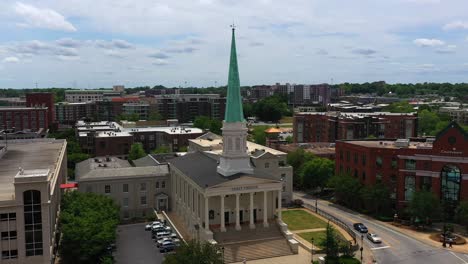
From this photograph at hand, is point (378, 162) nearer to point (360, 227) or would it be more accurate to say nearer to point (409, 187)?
point (409, 187)

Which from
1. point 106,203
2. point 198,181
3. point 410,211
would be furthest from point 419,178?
point 106,203

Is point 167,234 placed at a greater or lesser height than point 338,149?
lesser

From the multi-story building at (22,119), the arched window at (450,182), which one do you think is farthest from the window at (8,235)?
the multi-story building at (22,119)

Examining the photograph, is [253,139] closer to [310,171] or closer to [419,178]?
[310,171]

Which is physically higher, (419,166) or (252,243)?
(419,166)

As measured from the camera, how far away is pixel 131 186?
8050 cm

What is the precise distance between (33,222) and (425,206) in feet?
178

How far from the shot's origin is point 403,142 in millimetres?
82500

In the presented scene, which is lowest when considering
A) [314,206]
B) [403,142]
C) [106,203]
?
[314,206]

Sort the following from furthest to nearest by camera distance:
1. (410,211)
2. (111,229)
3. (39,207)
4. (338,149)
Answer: (338,149), (410,211), (111,229), (39,207)

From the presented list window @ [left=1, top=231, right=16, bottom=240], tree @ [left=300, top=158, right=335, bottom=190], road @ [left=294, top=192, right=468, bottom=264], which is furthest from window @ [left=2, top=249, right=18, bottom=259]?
tree @ [left=300, top=158, right=335, bottom=190]

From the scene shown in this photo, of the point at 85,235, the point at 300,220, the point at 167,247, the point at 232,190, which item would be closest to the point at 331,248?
the point at 232,190

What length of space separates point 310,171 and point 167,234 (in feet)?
130

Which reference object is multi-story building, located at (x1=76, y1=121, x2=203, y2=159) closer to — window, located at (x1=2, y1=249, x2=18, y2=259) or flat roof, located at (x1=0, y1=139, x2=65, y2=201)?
flat roof, located at (x1=0, y1=139, x2=65, y2=201)
